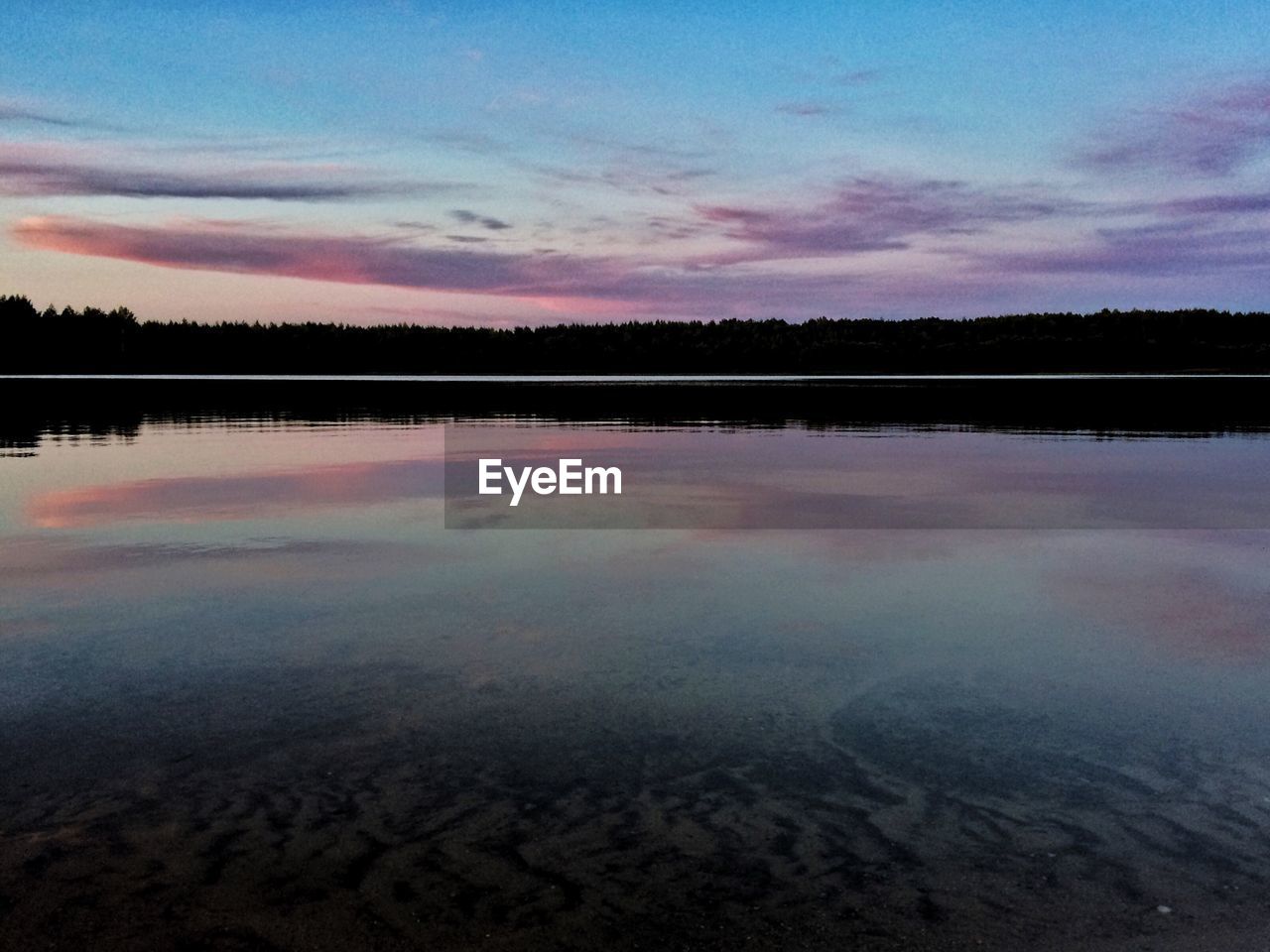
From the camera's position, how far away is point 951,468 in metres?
25.1

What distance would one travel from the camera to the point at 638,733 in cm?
739

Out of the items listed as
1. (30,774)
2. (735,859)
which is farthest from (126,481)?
(735,859)

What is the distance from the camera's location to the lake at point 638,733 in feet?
16.8

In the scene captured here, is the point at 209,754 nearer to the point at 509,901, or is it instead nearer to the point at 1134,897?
the point at 509,901
